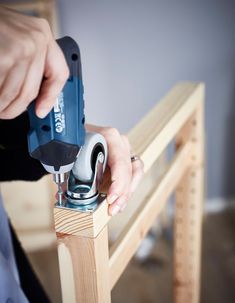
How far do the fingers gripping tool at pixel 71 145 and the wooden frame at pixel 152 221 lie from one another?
0.09 ft

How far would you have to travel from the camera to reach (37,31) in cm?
37

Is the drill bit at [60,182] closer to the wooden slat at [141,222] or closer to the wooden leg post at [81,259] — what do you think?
the wooden leg post at [81,259]

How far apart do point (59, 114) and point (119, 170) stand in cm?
15

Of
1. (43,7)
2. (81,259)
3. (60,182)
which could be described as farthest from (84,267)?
(43,7)

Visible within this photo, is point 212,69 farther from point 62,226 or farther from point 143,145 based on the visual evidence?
point 62,226

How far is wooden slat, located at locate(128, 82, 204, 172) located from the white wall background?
91 centimetres

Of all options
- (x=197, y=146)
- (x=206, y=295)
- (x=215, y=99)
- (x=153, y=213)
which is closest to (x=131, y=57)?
(x=215, y=99)

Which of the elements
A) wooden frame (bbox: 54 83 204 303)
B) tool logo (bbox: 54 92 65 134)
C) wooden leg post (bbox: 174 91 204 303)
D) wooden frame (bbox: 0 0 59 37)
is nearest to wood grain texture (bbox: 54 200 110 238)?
wooden frame (bbox: 54 83 204 303)

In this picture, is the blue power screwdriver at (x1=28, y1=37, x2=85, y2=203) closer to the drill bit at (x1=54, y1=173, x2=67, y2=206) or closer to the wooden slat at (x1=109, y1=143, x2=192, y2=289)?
the drill bit at (x1=54, y1=173, x2=67, y2=206)

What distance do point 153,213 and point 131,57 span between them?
1.18 meters

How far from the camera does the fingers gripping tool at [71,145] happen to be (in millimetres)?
447

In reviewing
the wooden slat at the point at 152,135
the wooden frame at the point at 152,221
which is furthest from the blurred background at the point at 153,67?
the wooden slat at the point at 152,135

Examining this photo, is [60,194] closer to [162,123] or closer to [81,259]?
[81,259]

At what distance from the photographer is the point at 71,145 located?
47 centimetres
